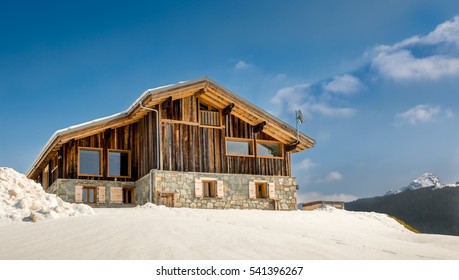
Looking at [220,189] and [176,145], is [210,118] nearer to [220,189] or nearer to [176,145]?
[176,145]

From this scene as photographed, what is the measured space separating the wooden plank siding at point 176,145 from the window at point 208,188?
1.83ft

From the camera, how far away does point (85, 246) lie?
9.08m

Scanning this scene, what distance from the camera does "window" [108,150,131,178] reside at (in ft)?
81.0

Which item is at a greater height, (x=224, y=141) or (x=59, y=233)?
(x=224, y=141)

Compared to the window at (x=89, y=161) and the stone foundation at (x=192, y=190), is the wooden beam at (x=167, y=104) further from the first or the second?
the window at (x=89, y=161)

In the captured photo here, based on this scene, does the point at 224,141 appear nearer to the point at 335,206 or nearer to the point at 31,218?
the point at 335,206

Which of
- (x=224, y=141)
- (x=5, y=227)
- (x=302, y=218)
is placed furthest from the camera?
(x=224, y=141)

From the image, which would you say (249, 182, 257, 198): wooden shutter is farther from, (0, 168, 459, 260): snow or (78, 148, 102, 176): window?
(0, 168, 459, 260): snow

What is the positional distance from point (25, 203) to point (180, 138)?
36.0ft

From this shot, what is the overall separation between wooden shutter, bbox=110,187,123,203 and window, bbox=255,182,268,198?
650 centimetres

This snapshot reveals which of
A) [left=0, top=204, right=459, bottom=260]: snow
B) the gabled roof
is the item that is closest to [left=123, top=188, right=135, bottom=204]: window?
the gabled roof

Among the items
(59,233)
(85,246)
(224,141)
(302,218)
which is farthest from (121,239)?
(224,141)
